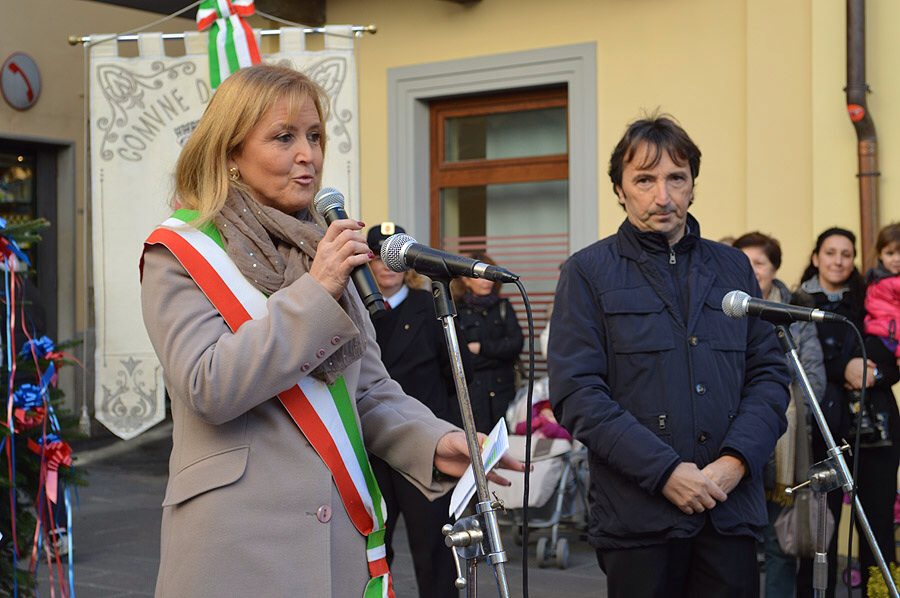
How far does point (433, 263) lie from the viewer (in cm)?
240

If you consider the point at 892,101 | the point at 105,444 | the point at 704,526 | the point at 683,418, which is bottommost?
the point at 105,444

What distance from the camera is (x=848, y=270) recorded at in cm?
610

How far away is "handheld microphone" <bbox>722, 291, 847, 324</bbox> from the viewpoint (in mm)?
3312

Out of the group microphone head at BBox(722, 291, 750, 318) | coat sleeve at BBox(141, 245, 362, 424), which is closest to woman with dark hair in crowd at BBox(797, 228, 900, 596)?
microphone head at BBox(722, 291, 750, 318)

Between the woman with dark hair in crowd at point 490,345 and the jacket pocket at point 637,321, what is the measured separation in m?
4.99

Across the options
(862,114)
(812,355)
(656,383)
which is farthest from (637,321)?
(862,114)

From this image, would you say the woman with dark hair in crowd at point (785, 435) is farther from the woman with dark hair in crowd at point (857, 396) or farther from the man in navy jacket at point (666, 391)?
the man in navy jacket at point (666, 391)

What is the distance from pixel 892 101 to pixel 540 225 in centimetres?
318

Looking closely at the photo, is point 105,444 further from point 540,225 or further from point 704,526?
point 704,526

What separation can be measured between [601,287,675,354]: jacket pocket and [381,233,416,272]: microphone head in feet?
4.48

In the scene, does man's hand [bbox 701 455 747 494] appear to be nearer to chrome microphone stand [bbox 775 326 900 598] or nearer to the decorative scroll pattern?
chrome microphone stand [bbox 775 326 900 598]

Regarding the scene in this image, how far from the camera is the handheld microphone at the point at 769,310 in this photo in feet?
10.9

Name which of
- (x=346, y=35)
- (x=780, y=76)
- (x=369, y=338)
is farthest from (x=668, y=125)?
(x=780, y=76)

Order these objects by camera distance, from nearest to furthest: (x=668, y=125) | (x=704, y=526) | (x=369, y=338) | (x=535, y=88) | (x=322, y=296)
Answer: (x=322, y=296) < (x=369, y=338) < (x=704, y=526) < (x=668, y=125) < (x=535, y=88)
